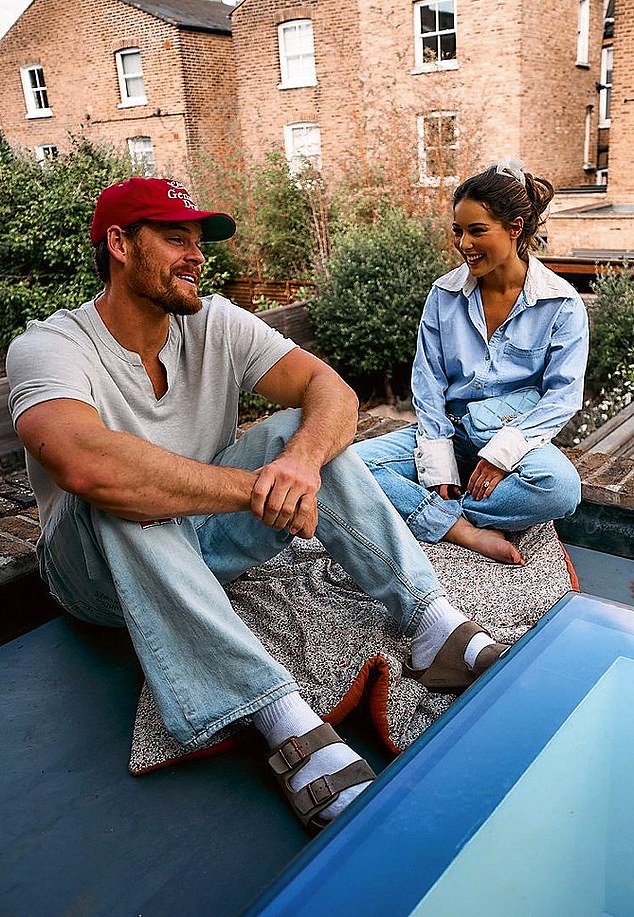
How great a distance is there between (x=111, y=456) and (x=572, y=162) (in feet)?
51.1

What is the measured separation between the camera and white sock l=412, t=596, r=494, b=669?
5.96 ft

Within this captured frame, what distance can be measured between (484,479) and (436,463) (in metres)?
0.19

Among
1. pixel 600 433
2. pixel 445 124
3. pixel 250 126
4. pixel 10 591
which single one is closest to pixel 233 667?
pixel 10 591

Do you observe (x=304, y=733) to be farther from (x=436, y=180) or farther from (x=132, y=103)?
(x=132, y=103)

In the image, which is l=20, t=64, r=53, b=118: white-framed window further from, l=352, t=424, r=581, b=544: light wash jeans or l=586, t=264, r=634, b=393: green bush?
l=352, t=424, r=581, b=544: light wash jeans

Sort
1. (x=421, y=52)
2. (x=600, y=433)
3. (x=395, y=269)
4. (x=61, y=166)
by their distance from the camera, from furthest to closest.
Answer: (x=421, y=52) → (x=61, y=166) → (x=395, y=269) → (x=600, y=433)

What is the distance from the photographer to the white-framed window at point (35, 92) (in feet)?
61.5

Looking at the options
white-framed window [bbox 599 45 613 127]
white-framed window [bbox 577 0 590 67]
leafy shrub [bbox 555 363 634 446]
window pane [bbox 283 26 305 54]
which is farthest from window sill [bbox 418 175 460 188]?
white-framed window [bbox 599 45 613 127]

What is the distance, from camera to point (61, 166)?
8.71m

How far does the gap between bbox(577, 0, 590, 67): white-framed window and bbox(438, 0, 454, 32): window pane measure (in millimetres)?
2692

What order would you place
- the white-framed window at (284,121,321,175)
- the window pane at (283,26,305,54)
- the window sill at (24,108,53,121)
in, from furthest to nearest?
the window sill at (24,108,53,121) → the white-framed window at (284,121,321,175) → the window pane at (283,26,305,54)

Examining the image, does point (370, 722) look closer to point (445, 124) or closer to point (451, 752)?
point (451, 752)

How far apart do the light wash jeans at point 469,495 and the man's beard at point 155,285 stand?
88 centimetres

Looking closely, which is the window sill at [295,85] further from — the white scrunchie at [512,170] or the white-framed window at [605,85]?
the white scrunchie at [512,170]
